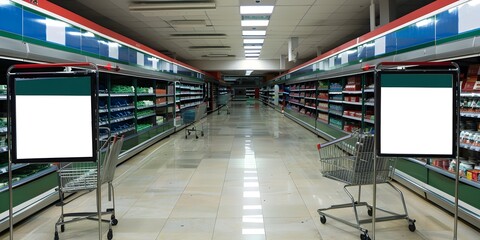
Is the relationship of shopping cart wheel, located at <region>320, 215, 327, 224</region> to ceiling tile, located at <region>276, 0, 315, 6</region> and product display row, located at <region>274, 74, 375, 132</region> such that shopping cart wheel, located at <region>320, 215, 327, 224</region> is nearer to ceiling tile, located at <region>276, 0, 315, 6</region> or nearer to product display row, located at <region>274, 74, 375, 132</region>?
product display row, located at <region>274, 74, 375, 132</region>

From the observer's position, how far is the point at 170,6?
816 cm

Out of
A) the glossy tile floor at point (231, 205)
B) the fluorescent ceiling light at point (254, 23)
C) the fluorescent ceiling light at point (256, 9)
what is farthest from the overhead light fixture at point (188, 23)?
the glossy tile floor at point (231, 205)

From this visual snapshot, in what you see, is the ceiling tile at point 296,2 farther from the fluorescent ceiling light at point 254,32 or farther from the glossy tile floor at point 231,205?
the fluorescent ceiling light at point 254,32

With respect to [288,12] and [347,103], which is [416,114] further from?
[288,12]

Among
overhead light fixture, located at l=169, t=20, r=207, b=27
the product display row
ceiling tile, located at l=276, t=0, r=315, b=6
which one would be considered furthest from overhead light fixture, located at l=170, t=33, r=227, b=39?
ceiling tile, located at l=276, t=0, r=315, b=6

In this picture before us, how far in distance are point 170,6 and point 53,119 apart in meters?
5.73

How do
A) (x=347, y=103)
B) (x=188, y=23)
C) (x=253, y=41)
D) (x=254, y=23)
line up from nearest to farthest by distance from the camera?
(x=347, y=103)
(x=188, y=23)
(x=254, y=23)
(x=253, y=41)

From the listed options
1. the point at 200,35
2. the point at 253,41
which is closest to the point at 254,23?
the point at 200,35

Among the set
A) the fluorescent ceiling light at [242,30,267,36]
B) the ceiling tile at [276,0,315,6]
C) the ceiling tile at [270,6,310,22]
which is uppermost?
the fluorescent ceiling light at [242,30,267,36]

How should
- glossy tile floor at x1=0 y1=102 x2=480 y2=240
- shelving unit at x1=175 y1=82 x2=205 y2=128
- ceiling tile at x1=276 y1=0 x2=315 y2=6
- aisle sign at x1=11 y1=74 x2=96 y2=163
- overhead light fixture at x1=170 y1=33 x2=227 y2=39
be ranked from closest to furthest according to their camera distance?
1. aisle sign at x1=11 y1=74 x2=96 y2=163
2. glossy tile floor at x1=0 y1=102 x2=480 y2=240
3. ceiling tile at x1=276 y1=0 x2=315 y2=6
4. overhead light fixture at x1=170 y1=33 x2=227 y2=39
5. shelving unit at x1=175 y1=82 x2=205 y2=128

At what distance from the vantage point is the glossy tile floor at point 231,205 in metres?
3.59

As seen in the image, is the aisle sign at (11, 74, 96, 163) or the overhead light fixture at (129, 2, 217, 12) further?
the overhead light fixture at (129, 2, 217, 12)

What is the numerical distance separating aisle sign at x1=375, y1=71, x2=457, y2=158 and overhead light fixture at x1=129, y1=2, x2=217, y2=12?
5770 millimetres

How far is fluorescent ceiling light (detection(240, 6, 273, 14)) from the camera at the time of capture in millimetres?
8883
